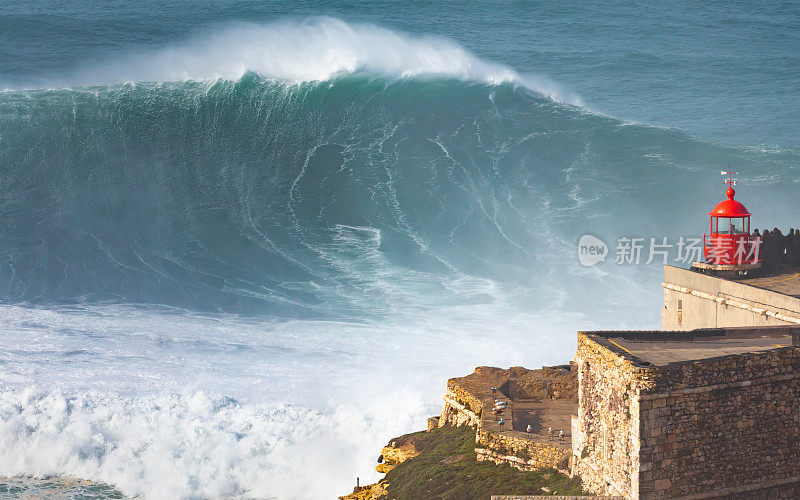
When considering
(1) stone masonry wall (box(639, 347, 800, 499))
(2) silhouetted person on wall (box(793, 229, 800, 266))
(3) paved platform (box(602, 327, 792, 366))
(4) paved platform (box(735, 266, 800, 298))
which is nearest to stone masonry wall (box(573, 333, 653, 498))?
(1) stone masonry wall (box(639, 347, 800, 499))

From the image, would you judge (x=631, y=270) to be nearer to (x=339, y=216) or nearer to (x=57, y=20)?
(x=339, y=216)

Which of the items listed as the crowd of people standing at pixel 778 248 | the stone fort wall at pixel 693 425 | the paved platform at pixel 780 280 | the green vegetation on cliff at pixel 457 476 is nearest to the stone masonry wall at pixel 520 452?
the green vegetation on cliff at pixel 457 476

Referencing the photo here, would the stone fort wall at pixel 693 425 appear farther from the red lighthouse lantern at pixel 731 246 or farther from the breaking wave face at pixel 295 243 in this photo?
the breaking wave face at pixel 295 243

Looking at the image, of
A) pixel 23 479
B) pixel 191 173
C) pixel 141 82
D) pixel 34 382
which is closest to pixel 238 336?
pixel 34 382

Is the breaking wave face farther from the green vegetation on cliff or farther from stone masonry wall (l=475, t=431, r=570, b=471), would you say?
stone masonry wall (l=475, t=431, r=570, b=471)

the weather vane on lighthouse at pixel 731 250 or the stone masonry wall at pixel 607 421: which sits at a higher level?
the weather vane on lighthouse at pixel 731 250

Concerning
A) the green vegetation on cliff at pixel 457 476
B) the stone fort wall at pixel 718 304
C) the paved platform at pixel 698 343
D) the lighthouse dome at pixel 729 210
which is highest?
the lighthouse dome at pixel 729 210

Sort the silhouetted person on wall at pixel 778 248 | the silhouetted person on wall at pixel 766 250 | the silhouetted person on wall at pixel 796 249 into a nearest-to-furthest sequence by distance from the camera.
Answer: the silhouetted person on wall at pixel 766 250
the silhouetted person on wall at pixel 778 248
the silhouetted person on wall at pixel 796 249
